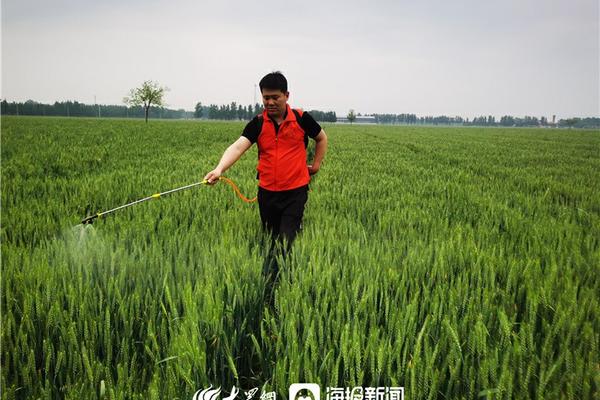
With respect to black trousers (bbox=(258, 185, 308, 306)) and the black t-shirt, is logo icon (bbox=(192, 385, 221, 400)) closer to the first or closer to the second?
black trousers (bbox=(258, 185, 308, 306))

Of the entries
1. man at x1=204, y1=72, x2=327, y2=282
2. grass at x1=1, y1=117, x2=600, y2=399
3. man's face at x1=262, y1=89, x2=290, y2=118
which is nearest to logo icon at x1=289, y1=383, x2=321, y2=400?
grass at x1=1, y1=117, x2=600, y2=399

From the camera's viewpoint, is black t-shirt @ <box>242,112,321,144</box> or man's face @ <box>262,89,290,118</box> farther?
black t-shirt @ <box>242,112,321,144</box>

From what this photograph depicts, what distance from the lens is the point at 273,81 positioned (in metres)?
2.71

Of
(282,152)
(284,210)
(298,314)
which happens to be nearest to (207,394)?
(298,314)

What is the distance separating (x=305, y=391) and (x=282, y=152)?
202cm

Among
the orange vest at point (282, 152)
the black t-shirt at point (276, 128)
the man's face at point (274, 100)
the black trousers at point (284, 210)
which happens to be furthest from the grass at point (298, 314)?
the man's face at point (274, 100)

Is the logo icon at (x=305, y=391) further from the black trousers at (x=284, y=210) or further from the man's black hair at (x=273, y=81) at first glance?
the man's black hair at (x=273, y=81)

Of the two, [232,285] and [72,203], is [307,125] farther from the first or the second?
[72,203]

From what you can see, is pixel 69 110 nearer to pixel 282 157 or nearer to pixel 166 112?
pixel 166 112

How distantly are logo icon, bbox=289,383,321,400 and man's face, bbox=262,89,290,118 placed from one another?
204 cm

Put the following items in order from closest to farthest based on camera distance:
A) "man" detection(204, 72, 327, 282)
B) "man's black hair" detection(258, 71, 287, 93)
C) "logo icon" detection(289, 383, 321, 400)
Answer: "logo icon" detection(289, 383, 321, 400) → "man's black hair" detection(258, 71, 287, 93) → "man" detection(204, 72, 327, 282)

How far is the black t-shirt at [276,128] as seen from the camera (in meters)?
2.96

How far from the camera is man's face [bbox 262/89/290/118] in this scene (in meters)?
2.71

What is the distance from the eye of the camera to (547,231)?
307 cm
